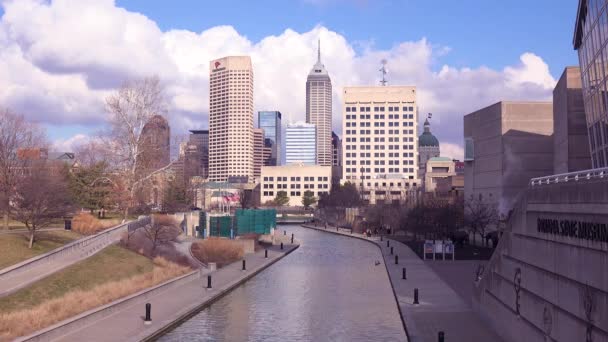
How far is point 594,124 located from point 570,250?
24369 millimetres

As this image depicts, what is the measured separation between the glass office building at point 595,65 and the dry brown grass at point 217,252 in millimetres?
30461

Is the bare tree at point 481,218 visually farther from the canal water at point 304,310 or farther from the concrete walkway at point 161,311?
the concrete walkway at point 161,311

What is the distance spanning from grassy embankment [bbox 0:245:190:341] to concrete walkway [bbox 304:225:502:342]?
46.4ft

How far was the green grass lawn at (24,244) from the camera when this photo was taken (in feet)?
124

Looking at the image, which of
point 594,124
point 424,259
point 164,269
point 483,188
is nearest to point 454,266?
point 424,259

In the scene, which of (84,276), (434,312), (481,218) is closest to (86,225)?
(84,276)

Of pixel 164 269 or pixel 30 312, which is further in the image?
pixel 164 269

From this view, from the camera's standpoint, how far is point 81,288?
35.5 m

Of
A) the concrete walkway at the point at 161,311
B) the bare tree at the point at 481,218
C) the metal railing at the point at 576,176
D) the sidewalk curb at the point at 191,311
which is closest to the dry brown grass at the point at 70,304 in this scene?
the concrete walkway at the point at 161,311

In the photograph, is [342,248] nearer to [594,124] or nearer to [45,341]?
[594,124]

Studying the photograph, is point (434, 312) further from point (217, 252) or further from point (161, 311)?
point (217, 252)

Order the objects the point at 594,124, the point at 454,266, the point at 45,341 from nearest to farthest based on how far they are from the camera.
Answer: the point at 45,341, the point at 594,124, the point at 454,266

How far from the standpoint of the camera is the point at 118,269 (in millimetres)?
42781

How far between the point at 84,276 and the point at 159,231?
59.5 ft
